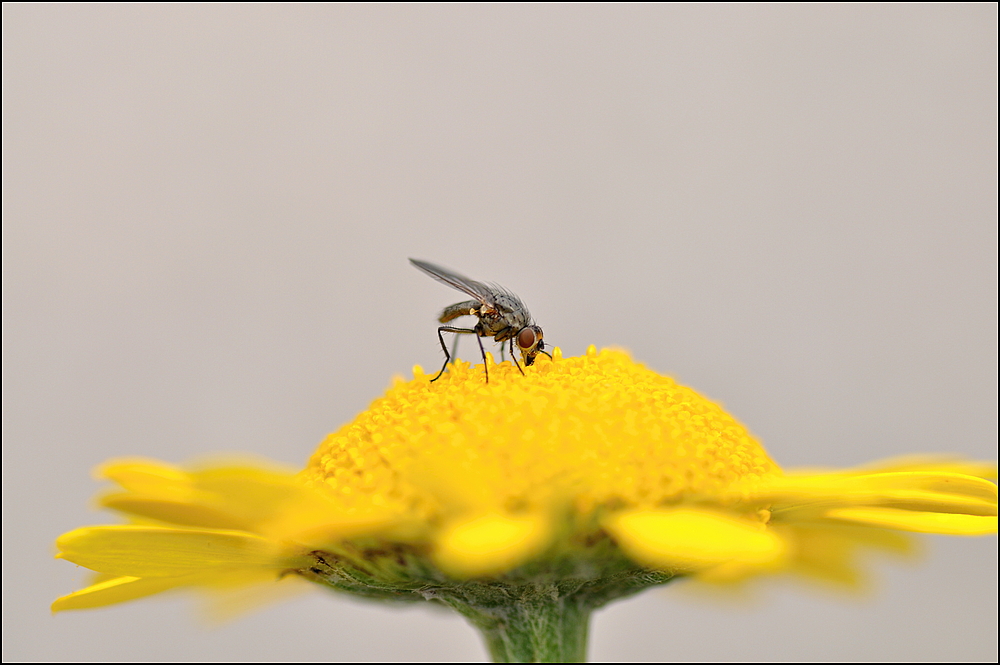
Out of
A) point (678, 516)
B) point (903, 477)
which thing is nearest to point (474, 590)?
point (678, 516)

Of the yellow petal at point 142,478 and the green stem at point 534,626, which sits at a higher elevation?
the yellow petal at point 142,478

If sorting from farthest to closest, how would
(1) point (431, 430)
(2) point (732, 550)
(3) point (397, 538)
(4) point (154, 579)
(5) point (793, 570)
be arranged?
1. (5) point (793, 570)
2. (4) point (154, 579)
3. (1) point (431, 430)
4. (3) point (397, 538)
5. (2) point (732, 550)

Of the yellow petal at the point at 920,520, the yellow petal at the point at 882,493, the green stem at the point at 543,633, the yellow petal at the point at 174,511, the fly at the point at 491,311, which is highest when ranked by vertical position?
the fly at the point at 491,311

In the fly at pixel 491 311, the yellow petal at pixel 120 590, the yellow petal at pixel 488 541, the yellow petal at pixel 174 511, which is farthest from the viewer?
the fly at pixel 491 311

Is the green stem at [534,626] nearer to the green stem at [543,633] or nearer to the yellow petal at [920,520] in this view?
the green stem at [543,633]

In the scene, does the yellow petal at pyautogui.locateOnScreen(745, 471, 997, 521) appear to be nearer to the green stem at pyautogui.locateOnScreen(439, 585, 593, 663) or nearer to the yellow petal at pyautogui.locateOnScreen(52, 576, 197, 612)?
the green stem at pyautogui.locateOnScreen(439, 585, 593, 663)

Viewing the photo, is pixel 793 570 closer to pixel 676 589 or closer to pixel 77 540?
pixel 676 589

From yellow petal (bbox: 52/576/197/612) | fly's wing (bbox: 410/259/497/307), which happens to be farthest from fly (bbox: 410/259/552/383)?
yellow petal (bbox: 52/576/197/612)

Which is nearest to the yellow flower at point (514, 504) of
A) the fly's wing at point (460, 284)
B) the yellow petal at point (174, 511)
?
the yellow petal at point (174, 511)
